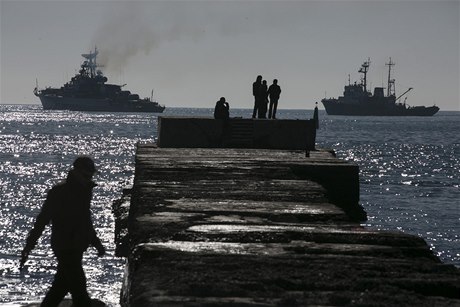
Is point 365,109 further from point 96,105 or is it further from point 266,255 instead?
point 266,255

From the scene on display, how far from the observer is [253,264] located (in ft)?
21.7

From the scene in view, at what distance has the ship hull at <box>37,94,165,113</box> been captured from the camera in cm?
17050

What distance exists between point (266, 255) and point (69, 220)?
1577mm

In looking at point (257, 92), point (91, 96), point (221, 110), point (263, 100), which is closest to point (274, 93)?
point (257, 92)

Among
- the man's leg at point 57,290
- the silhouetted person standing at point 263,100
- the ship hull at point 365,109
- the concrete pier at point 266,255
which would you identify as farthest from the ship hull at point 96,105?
the man's leg at point 57,290

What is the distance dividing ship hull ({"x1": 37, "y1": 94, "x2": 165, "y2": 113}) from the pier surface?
16062cm

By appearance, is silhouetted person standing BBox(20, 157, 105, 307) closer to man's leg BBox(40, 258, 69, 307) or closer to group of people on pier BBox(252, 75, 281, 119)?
man's leg BBox(40, 258, 69, 307)

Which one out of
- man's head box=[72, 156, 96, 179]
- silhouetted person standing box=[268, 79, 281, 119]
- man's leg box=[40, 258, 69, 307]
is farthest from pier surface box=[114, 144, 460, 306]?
silhouetted person standing box=[268, 79, 281, 119]

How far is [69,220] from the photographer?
22.7 ft

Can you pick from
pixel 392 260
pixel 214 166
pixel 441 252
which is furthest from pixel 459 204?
pixel 392 260

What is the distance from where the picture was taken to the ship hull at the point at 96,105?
170 meters

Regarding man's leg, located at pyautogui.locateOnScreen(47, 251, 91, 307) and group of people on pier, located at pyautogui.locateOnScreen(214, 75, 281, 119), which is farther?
group of people on pier, located at pyautogui.locateOnScreen(214, 75, 281, 119)

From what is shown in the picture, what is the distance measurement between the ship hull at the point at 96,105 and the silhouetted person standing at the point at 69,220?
536 feet

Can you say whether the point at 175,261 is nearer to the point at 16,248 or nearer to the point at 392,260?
the point at 392,260
